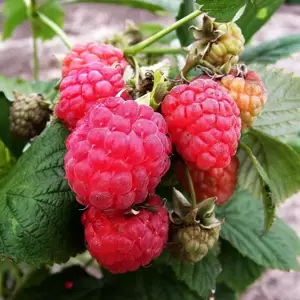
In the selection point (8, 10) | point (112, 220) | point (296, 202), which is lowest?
point (296, 202)

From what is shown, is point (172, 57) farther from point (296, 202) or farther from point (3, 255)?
point (296, 202)

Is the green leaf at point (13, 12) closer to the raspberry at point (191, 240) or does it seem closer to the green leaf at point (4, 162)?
the green leaf at point (4, 162)

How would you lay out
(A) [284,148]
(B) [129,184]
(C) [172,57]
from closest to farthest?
1. (B) [129,184]
2. (A) [284,148]
3. (C) [172,57]

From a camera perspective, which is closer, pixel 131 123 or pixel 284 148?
pixel 131 123

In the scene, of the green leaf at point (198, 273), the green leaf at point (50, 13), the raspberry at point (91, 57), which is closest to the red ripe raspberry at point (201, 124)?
the raspberry at point (91, 57)

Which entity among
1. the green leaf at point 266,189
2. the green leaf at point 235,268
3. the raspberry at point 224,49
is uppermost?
the raspberry at point 224,49

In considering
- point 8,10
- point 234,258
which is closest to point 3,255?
point 234,258
